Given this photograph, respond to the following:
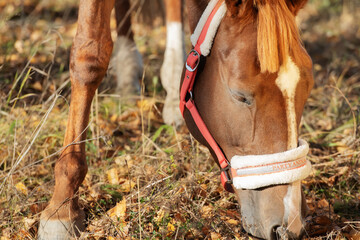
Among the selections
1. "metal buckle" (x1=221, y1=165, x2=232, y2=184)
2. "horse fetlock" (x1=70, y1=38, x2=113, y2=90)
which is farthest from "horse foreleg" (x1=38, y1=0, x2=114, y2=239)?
"metal buckle" (x1=221, y1=165, x2=232, y2=184)

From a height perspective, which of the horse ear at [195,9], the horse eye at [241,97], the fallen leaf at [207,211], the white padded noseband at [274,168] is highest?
the horse ear at [195,9]

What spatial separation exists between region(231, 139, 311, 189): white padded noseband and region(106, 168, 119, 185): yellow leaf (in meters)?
1.11

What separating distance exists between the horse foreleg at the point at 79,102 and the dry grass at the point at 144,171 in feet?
0.35

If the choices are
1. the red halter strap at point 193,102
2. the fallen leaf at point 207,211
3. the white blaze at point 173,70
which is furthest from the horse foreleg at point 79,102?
the white blaze at point 173,70

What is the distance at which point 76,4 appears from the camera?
22.5ft

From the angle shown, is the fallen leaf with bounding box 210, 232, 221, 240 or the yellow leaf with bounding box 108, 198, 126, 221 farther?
the yellow leaf with bounding box 108, 198, 126, 221

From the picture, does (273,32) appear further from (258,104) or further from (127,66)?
(127,66)

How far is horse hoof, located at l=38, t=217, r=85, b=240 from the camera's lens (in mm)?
2223

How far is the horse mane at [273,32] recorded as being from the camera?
185cm

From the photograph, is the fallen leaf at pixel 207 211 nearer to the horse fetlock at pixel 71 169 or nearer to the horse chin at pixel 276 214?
the horse chin at pixel 276 214

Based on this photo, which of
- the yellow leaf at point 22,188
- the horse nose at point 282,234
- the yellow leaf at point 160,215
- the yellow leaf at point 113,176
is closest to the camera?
the horse nose at point 282,234

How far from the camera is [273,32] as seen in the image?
73.2 inches

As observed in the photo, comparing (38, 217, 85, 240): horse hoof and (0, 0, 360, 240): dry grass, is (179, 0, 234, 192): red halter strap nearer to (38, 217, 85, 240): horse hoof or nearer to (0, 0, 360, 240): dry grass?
(0, 0, 360, 240): dry grass

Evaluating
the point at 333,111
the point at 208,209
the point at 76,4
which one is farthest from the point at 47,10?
the point at 208,209
